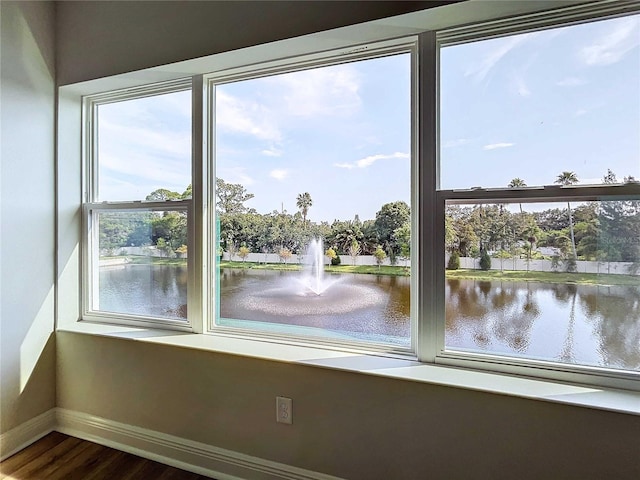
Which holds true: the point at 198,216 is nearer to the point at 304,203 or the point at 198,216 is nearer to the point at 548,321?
the point at 304,203

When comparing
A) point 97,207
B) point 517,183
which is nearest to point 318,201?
point 517,183

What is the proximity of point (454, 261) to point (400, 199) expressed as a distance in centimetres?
39

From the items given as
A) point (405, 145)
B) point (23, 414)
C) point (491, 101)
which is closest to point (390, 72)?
point (405, 145)

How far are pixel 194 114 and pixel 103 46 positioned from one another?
2.19 feet

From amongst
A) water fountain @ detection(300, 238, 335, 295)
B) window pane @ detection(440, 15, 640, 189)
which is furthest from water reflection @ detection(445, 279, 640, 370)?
water fountain @ detection(300, 238, 335, 295)

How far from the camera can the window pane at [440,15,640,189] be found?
4.74 ft

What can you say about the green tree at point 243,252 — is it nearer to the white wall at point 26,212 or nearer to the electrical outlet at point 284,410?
the electrical outlet at point 284,410

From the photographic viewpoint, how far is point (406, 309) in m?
1.77

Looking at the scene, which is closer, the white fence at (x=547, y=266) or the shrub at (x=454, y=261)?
the white fence at (x=547, y=266)

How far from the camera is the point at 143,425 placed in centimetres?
206

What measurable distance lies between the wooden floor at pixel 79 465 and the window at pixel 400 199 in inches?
28.8

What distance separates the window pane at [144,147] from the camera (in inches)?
87.0

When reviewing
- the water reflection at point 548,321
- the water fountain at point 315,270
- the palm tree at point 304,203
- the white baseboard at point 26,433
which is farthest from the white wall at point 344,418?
the palm tree at point 304,203

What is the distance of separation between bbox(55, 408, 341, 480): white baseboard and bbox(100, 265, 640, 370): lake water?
65cm
